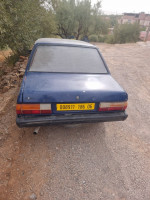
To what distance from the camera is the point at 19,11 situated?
568 cm

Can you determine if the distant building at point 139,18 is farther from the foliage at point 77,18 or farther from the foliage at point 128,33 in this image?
the foliage at point 77,18

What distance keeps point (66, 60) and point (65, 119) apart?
1315mm

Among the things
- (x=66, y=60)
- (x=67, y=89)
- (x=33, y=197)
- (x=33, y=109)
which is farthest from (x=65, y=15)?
(x=33, y=197)

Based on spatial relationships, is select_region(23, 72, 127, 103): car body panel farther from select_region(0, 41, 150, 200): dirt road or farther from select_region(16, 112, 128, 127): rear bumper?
select_region(0, 41, 150, 200): dirt road

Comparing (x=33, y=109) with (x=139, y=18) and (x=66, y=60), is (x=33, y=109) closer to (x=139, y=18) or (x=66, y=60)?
(x=66, y=60)

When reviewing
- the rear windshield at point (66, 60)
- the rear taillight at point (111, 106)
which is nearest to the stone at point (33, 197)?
the rear taillight at point (111, 106)

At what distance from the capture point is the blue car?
6.64 feet

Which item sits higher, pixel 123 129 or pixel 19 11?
pixel 19 11

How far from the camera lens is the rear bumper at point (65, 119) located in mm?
2059

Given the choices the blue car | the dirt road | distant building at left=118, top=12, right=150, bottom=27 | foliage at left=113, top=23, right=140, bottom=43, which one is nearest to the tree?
foliage at left=113, top=23, right=140, bottom=43

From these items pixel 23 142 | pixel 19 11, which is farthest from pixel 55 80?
pixel 19 11

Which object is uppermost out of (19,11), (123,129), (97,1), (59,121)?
(97,1)

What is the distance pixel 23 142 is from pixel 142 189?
2.06m

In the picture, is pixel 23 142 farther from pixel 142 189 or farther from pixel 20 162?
pixel 142 189
